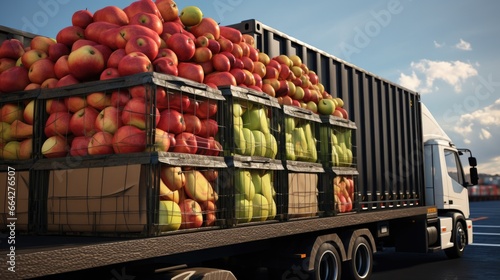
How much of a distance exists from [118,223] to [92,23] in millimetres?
1970

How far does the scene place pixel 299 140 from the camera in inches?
231

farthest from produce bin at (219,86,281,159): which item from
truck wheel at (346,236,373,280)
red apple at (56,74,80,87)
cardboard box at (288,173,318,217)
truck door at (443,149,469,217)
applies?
truck door at (443,149,469,217)

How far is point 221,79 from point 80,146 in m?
1.50

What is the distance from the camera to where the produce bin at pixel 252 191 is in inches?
182

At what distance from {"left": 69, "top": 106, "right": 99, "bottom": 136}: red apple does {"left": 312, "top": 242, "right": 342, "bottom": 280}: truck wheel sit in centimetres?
324

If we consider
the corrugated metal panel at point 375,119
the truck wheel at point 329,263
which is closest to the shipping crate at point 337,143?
the truck wheel at point 329,263

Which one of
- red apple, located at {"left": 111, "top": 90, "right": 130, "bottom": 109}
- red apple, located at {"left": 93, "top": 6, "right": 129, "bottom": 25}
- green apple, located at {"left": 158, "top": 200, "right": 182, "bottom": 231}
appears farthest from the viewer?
red apple, located at {"left": 93, "top": 6, "right": 129, "bottom": 25}

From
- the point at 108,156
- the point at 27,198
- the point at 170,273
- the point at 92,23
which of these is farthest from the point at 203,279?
the point at 92,23

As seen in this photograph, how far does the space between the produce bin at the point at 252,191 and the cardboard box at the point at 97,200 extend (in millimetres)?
920

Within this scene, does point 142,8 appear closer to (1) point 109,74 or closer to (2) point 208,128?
(1) point 109,74

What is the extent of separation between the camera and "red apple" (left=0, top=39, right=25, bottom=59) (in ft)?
17.3

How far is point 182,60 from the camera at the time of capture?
16.4 feet

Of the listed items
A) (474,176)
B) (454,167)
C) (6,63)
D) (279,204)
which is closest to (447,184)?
(454,167)

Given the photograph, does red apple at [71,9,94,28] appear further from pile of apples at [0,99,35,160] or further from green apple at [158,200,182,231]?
green apple at [158,200,182,231]
